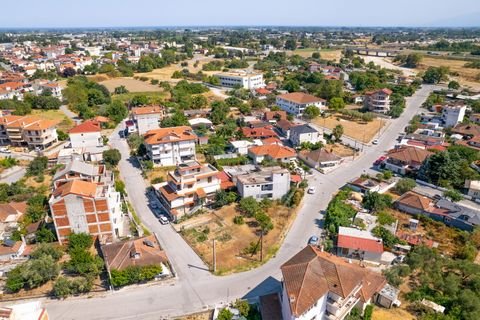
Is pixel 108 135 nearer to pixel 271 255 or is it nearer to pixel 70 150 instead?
pixel 70 150

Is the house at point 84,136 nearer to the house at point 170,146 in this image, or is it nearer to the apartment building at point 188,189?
the house at point 170,146

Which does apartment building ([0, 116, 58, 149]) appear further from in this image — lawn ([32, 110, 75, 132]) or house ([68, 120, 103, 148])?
lawn ([32, 110, 75, 132])

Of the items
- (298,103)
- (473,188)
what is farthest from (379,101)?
(473,188)

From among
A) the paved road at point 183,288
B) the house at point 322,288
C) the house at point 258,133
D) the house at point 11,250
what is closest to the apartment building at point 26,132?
the paved road at point 183,288

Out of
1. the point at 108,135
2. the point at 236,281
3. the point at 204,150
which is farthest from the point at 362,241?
the point at 108,135

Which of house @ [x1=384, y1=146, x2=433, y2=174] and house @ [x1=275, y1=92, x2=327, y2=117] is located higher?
house @ [x1=275, y1=92, x2=327, y2=117]

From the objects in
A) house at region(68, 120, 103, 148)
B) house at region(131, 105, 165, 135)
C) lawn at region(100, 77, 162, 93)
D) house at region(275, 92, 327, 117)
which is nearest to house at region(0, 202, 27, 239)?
house at region(68, 120, 103, 148)
